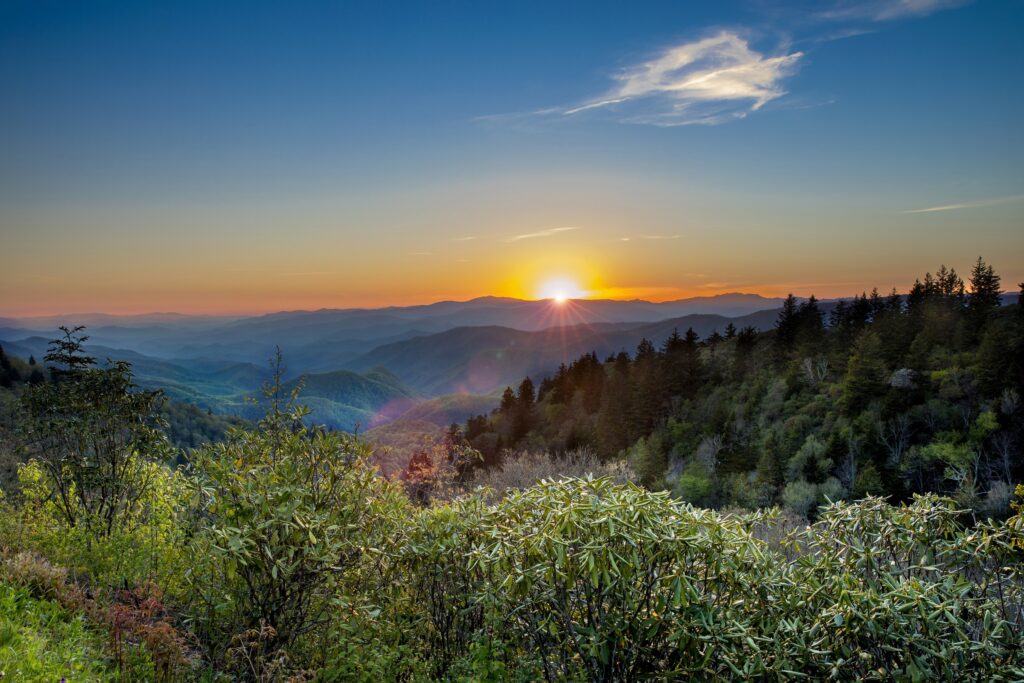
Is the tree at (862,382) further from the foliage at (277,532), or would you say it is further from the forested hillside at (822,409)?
the foliage at (277,532)

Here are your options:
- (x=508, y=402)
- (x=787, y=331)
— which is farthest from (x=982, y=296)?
(x=508, y=402)

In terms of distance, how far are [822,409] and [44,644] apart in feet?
189

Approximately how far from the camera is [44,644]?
15.2 ft

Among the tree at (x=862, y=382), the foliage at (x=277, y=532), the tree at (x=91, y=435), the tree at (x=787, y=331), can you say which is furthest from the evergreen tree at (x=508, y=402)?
the foliage at (x=277, y=532)

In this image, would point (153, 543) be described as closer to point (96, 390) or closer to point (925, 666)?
point (96, 390)

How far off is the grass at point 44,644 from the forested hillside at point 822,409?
3924 centimetres

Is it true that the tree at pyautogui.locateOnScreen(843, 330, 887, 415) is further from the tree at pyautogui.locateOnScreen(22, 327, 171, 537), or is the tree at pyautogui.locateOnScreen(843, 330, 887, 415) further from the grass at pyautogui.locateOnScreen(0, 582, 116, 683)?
the grass at pyautogui.locateOnScreen(0, 582, 116, 683)

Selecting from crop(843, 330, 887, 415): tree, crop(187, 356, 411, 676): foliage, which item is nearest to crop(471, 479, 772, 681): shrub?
crop(187, 356, 411, 676): foliage

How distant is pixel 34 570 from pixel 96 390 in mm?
5485

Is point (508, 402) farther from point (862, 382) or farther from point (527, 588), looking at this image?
point (527, 588)

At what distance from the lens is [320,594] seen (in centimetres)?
550

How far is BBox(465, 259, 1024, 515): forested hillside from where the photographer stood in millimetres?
40188

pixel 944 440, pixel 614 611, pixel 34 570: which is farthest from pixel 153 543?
pixel 944 440

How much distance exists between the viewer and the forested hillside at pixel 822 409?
4019cm
